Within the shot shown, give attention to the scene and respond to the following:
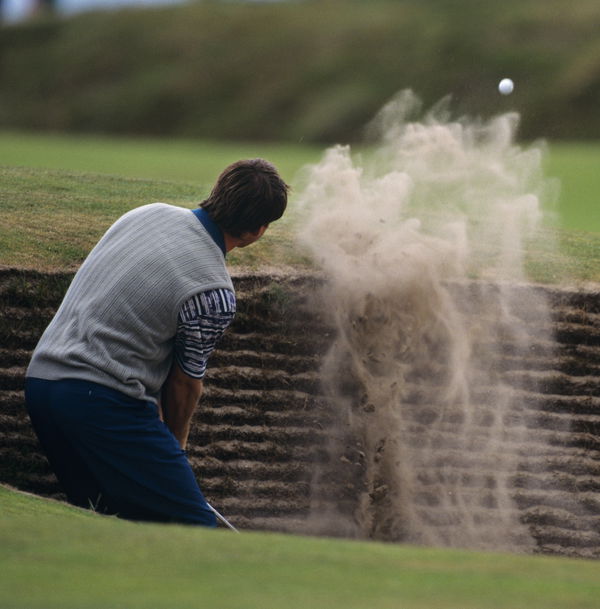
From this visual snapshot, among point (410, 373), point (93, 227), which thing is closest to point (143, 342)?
point (410, 373)

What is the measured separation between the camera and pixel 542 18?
1687 inches

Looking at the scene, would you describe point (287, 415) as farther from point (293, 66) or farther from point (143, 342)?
point (293, 66)

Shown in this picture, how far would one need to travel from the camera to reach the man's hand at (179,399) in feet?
16.2

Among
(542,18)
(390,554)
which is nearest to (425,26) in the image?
(542,18)

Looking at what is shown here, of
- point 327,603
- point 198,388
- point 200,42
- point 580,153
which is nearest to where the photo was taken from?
point 327,603

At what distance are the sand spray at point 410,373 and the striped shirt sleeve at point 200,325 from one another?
1734 mm

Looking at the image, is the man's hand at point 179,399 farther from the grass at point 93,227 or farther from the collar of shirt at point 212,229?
the grass at point 93,227

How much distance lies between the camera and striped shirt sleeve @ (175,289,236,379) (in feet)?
15.4

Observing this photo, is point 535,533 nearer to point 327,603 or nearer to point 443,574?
point 443,574

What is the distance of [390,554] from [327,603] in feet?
2.68

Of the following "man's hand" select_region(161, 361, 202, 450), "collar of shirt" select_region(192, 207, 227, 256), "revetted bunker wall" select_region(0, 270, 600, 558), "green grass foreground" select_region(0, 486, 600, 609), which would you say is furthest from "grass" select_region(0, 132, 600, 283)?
"green grass foreground" select_region(0, 486, 600, 609)

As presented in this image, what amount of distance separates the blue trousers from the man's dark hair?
844 mm

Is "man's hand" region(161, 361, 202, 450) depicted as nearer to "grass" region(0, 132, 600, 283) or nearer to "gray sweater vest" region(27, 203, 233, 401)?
"gray sweater vest" region(27, 203, 233, 401)

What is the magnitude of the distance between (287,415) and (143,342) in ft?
5.93
